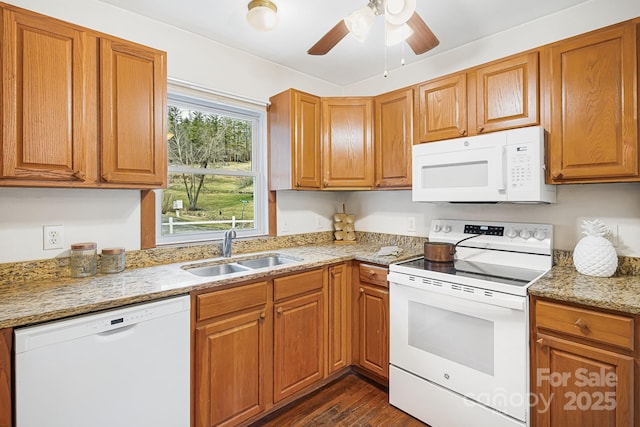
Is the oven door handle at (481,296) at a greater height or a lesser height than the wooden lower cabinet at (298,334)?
greater

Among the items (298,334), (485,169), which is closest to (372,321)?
(298,334)

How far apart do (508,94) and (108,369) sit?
249cm

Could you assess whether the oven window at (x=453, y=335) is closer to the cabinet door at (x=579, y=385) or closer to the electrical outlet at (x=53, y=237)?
the cabinet door at (x=579, y=385)

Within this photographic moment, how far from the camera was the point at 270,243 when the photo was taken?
263 centimetres

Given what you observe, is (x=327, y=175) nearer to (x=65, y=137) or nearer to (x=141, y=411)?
(x=65, y=137)

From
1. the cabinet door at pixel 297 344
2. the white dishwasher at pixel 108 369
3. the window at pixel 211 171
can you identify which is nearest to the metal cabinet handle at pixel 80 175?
the window at pixel 211 171

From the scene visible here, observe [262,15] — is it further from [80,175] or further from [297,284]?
[297,284]

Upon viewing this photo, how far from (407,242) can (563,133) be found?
1.36 m

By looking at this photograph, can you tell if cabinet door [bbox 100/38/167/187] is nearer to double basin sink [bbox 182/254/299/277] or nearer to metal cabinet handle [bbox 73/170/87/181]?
metal cabinet handle [bbox 73/170/87/181]

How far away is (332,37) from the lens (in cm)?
166

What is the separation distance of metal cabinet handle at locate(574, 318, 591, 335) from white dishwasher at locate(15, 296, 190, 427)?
1.78 m

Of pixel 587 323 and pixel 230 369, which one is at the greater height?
pixel 587 323

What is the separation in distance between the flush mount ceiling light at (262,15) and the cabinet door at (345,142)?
108 centimetres

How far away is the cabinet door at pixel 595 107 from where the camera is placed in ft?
5.09
